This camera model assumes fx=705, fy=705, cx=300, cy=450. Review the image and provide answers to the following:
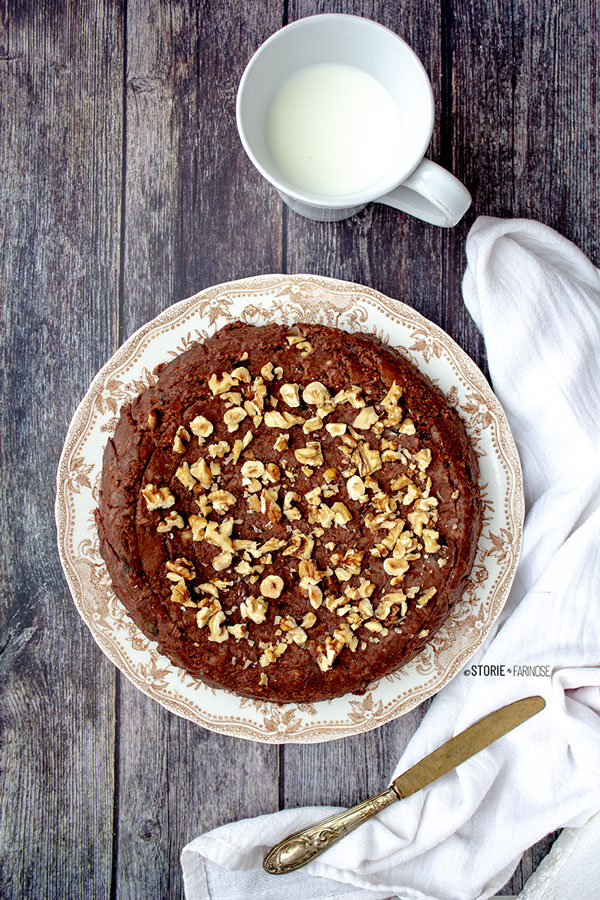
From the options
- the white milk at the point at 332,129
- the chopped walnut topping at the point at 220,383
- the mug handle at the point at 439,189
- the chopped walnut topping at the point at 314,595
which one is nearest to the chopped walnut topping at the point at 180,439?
the chopped walnut topping at the point at 220,383

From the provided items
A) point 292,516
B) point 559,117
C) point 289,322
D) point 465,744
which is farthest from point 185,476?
point 559,117

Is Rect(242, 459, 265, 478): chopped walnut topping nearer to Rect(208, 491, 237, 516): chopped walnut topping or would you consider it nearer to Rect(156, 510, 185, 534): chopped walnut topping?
Rect(208, 491, 237, 516): chopped walnut topping

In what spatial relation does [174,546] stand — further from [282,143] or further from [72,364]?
[282,143]

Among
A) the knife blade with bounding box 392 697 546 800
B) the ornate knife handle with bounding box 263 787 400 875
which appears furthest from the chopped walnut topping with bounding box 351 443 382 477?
the ornate knife handle with bounding box 263 787 400 875

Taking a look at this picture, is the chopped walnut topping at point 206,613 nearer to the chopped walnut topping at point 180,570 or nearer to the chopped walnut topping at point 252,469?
the chopped walnut topping at point 180,570

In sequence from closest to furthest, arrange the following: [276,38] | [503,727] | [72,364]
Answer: [276,38]
[503,727]
[72,364]

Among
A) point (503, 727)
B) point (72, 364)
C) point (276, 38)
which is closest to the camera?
point (276, 38)

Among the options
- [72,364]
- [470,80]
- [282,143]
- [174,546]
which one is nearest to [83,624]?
[174,546]
